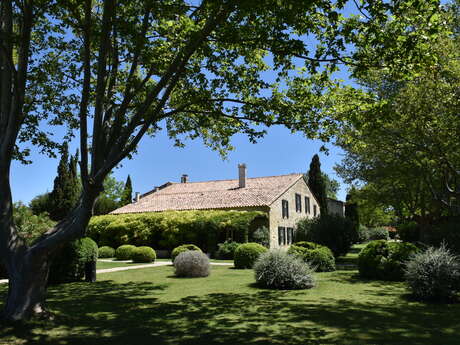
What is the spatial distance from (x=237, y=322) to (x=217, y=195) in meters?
26.3

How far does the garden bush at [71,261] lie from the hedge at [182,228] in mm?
13599

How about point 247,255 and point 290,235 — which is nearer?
point 247,255

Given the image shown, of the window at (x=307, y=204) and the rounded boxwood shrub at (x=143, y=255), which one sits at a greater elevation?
the window at (x=307, y=204)

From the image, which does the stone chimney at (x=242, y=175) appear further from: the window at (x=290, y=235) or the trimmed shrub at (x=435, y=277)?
the trimmed shrub at (x=435, y=277)

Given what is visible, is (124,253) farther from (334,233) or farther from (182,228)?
(334,233)

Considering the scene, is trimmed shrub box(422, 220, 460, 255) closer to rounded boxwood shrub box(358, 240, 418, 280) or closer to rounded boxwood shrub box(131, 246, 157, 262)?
rounded boxwood shrub box(358, 240, 418, 280)

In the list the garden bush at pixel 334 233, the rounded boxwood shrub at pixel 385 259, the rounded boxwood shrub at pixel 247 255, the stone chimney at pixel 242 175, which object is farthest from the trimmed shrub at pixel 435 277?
the stone chimney at pixel 242 175

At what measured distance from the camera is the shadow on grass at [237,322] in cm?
682

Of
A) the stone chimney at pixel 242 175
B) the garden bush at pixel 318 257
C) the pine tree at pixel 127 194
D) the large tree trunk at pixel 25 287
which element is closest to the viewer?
the large tree trunk at pixel 25 287

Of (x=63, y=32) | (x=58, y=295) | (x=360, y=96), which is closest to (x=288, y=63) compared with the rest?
(x=360, y=96)

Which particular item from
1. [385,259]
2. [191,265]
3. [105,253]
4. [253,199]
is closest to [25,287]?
[191,265]

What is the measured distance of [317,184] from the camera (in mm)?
42969

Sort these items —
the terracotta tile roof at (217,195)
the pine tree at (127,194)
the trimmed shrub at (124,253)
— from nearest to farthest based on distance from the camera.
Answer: the trimmed shrub at (124,253)
the terracotta tile roof at (217,195)
the pine tree at (127,194)

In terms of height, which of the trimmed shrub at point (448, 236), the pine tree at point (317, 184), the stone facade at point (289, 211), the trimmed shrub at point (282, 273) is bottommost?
the trimmed shrub at point (282, 273)
